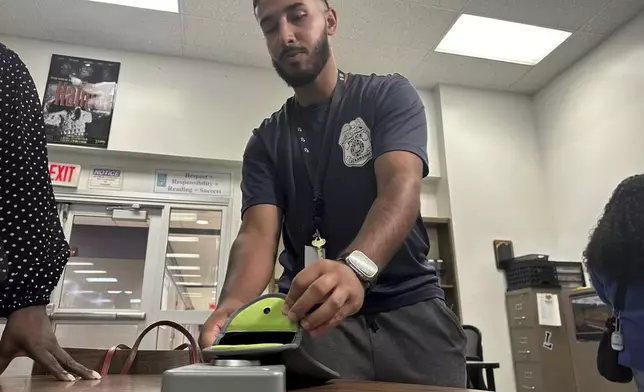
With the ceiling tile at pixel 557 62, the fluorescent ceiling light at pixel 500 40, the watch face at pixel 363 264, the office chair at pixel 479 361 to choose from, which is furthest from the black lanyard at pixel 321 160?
the ceiling tile at pixel 557 62

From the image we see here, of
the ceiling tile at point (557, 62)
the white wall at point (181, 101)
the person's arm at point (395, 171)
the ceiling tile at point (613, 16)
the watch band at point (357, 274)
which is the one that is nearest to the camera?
the watch band at point (357, 274)

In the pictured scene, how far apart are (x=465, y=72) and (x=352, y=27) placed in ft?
4.05

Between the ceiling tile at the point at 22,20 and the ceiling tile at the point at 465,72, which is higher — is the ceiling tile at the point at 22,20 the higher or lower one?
the higher one

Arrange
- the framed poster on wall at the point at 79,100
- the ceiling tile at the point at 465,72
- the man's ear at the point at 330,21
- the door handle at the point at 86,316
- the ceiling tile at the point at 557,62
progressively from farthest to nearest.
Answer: the ceiling tile at the point at 465,72 < the ceiling tile at the point at 557,62 < the framed poster on wall at the point at 79,100 < the door handle at the point at 86,316 < the man's ear at the point at 330,21

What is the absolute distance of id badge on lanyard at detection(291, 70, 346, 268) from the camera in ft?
2.92

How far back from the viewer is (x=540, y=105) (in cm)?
459

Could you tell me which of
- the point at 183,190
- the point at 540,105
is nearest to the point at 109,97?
the point at 183,190

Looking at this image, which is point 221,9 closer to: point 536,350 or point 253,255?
point 253,255

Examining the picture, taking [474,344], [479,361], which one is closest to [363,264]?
[479,361]

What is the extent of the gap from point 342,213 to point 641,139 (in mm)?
3373

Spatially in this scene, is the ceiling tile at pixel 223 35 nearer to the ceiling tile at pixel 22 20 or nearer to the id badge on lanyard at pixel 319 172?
the ceiling tile at pixel 22 20

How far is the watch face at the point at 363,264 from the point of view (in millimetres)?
541

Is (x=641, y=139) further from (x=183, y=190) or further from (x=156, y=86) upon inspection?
(x=156, y=86)

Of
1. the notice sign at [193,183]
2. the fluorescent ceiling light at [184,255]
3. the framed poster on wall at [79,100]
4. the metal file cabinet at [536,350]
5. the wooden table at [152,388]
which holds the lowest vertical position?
the metal file cabinet at [536,350]
